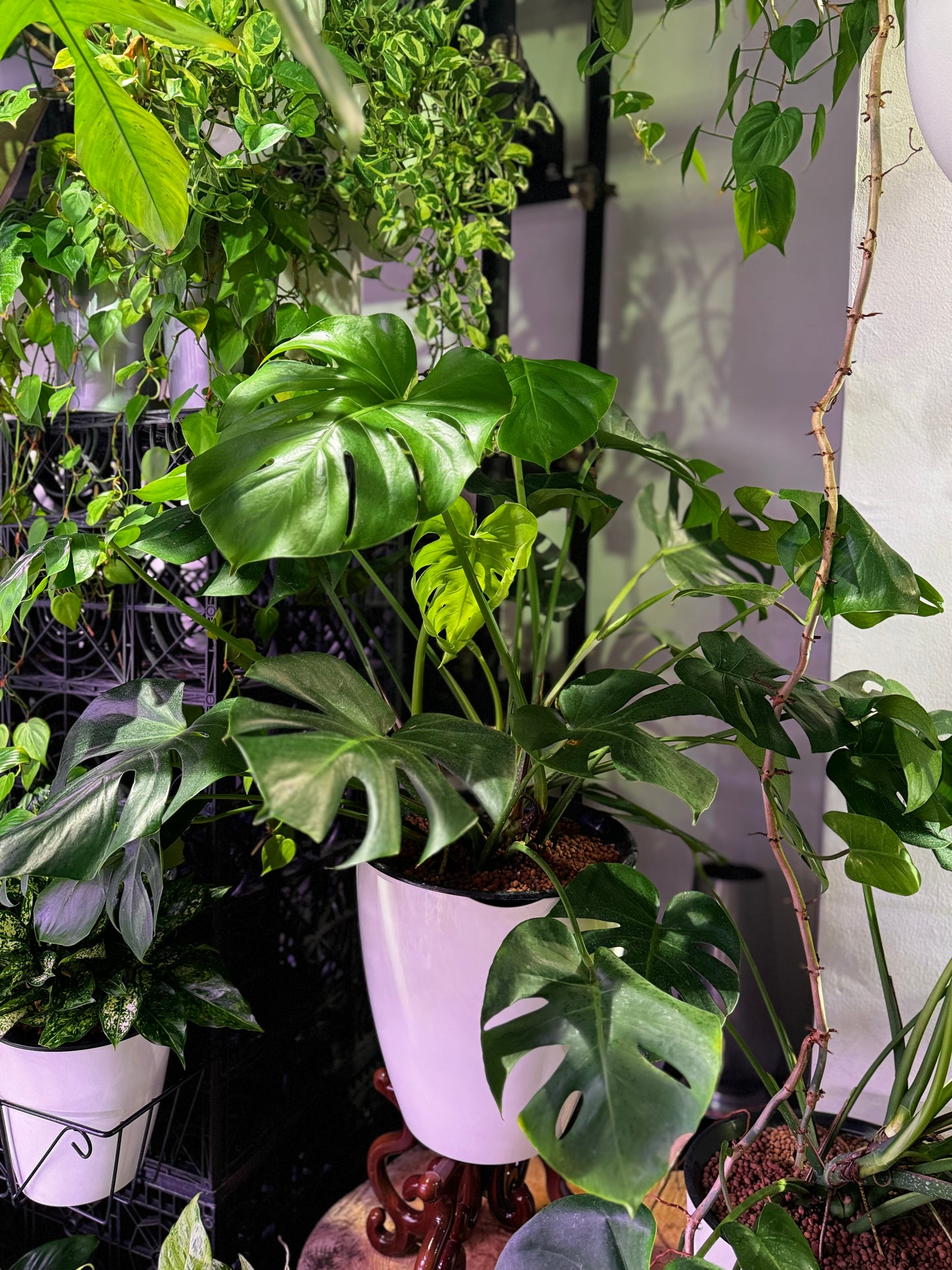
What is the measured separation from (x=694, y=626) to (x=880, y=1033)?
585 mm

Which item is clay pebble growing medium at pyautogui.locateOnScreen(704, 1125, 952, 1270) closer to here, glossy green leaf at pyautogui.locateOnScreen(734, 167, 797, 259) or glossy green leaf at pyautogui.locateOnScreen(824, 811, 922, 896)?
glossy green leaf at pyautogui.locateOnScreen(824, 811, 922, 896)

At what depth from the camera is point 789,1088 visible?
0.59 metres

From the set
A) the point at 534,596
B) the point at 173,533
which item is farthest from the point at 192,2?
the point at 534,596

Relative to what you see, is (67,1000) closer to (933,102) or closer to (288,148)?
(288,148)

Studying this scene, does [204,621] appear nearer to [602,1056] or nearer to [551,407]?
[551,407]

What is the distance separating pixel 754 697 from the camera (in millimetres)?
643

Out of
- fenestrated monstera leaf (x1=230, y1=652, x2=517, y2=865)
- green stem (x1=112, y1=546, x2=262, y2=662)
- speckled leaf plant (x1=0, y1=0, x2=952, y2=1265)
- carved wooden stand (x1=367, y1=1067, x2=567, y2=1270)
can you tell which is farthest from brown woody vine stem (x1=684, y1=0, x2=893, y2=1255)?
green stem (x1=112, y1=546, x2=262, y2=662)

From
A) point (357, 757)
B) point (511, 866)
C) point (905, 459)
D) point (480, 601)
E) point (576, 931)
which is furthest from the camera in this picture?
point (905, 459)

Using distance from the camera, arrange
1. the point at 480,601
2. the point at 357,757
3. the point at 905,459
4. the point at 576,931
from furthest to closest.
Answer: the point at 905,459 < the point at 480,601 < the point at 576,931 < the point at 357,757

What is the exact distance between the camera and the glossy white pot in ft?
1.97

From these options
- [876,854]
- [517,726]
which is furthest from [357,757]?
[876,854]

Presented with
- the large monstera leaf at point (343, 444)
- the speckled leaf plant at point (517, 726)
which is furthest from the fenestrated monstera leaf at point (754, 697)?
the large monstera leaf at point (343, 444)

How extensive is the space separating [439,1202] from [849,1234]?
0.40 metres

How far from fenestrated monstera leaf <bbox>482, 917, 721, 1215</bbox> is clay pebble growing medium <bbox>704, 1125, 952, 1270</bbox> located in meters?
0.27
